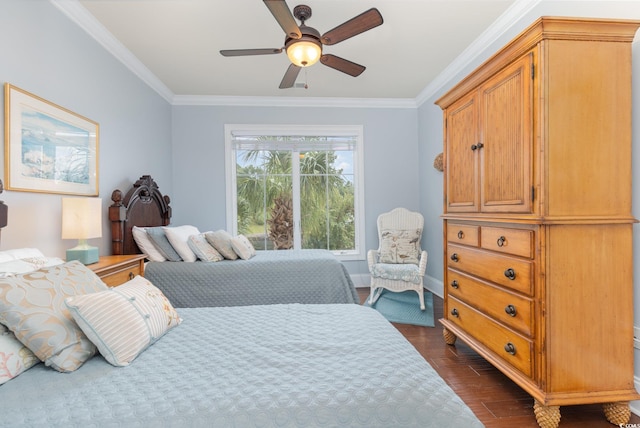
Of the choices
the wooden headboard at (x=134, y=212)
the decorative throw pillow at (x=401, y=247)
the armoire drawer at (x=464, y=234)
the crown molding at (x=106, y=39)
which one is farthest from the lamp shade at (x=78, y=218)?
the decorative throw pillow at (x=401, y=247)

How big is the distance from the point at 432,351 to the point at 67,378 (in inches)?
93.8

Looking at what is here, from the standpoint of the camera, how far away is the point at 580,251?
1673mm

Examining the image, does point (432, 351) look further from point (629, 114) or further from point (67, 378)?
point (67, 378)

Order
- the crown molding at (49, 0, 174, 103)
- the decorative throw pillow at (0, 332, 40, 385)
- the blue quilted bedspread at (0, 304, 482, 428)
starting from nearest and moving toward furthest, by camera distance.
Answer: the blue quilted bedspread at (0, 304, 482, 428)
the decorative throw pillow at (0, 332, 40, 385)
the crown molding at (49, 0, 174, 103)

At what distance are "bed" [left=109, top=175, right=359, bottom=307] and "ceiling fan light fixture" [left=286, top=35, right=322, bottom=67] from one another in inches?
66.6

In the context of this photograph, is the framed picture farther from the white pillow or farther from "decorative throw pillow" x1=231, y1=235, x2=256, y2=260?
"decorative throw pillow" x1=231, y1=235, x2=256, y2=260

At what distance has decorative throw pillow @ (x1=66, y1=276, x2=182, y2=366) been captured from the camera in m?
1.16

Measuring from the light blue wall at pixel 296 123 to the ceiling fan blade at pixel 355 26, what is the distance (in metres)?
2.44

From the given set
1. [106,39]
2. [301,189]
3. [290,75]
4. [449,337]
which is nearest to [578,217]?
[449,337]

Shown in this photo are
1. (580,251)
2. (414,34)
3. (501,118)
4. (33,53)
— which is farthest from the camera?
(414,34)

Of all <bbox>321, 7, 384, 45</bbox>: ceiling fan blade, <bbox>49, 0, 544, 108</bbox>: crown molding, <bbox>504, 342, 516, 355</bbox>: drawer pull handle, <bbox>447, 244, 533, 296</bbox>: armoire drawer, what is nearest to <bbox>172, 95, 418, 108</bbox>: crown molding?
<bbox>49, 0, 544, 108</bbox>: crown molding

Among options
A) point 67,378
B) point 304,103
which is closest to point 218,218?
point 304,103

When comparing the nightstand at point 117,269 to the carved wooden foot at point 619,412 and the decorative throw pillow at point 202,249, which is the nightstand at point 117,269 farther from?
the carved wooden foot at point 619,412

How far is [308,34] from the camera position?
7.30ft
